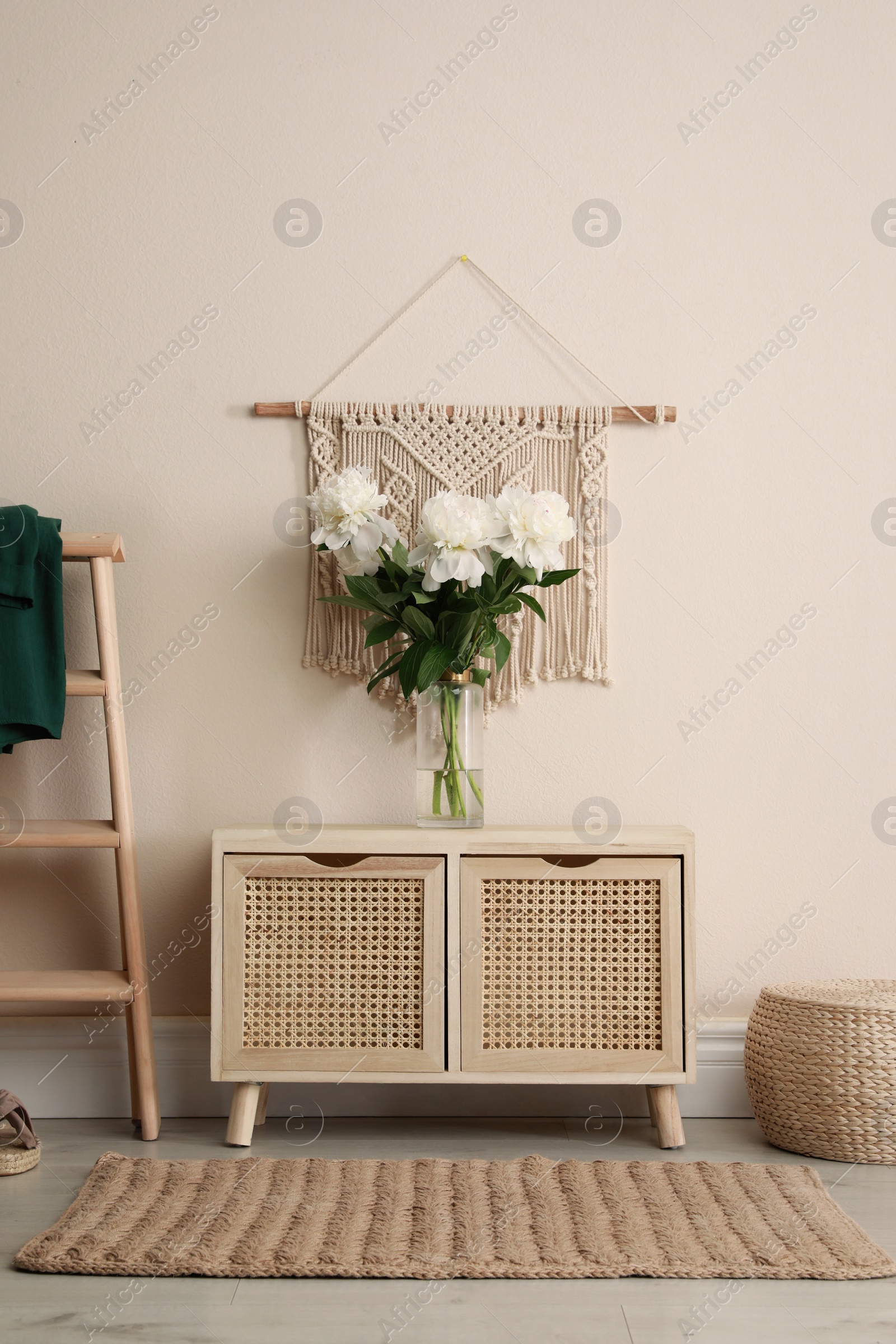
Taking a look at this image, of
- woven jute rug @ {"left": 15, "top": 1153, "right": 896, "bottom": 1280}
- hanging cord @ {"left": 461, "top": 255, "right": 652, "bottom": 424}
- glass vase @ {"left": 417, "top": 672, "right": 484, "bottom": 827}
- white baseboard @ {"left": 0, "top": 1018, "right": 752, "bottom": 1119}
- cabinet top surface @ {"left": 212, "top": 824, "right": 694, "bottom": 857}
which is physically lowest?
white baseboard @ {"left": 0, "top": 1018, "right": 752, "bottom": 1119}

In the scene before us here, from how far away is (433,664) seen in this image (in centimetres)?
179

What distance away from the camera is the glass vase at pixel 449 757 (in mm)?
1843

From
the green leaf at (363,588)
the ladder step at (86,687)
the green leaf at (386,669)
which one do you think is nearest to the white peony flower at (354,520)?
the green leaf at (363,588)

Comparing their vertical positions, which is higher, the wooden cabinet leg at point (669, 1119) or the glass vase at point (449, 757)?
the glass vase at point (449, 757)

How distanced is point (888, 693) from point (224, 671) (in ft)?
4.30

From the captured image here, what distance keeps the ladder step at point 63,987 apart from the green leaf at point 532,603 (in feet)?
3.12

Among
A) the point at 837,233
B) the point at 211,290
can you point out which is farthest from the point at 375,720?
the point at 837,233

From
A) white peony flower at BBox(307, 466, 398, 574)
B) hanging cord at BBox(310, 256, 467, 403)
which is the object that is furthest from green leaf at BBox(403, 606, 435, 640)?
hanging cord at BBox(310, 256, 467, 403)

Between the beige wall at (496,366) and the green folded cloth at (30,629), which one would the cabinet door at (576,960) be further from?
the green folded cloth at (30,629)

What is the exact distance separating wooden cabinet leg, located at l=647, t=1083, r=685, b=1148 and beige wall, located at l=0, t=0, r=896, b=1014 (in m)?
0.29

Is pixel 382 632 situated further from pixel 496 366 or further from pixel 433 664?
pixel 496 366

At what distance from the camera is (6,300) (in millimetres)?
2035

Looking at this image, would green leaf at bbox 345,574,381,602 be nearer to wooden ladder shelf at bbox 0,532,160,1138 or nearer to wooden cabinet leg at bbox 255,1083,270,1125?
wooden ladder shelf at bbox 0,532,160,1138

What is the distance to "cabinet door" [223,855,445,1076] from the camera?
1.73 m
